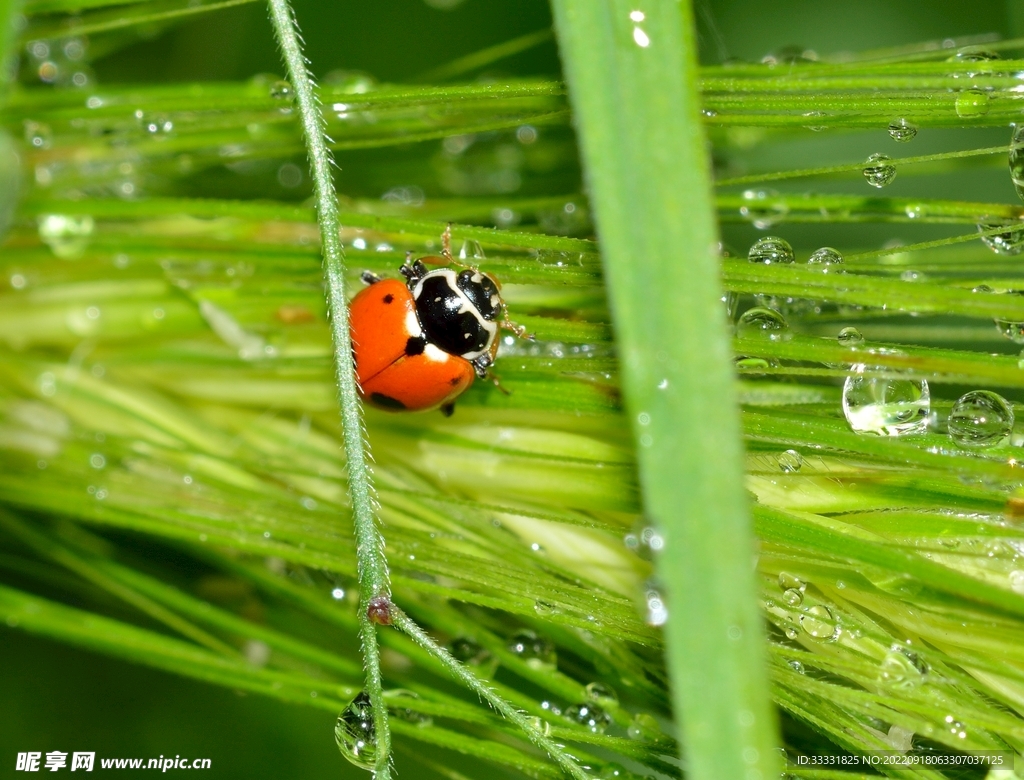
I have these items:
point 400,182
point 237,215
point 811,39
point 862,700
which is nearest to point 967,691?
point 862,700

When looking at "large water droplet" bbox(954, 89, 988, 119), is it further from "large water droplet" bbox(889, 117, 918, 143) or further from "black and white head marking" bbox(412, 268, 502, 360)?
"black and white head marking" bbox(412, 268, 502, 360)

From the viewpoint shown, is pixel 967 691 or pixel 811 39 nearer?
pixel 967 691

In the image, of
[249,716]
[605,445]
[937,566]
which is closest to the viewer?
[937,566]

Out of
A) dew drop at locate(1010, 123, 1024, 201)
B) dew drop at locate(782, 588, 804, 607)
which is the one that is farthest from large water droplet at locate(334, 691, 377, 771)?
dew drop at locate(1010, 123, 1024, 201)

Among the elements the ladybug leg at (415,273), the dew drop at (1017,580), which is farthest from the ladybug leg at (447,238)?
the dew drop at (1017,580)

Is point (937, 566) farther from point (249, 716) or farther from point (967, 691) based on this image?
point (249, 716)

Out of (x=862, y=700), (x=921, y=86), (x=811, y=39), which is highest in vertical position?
(x=811, y=39)
